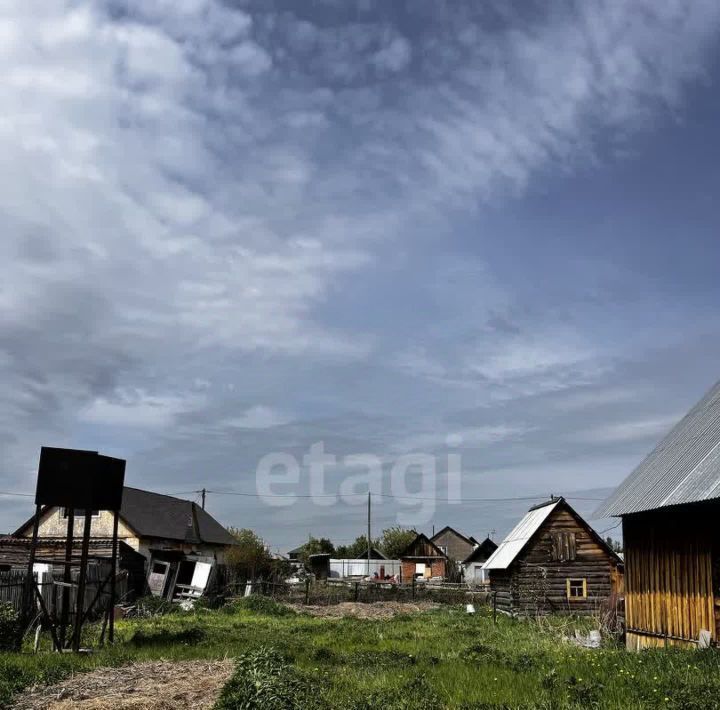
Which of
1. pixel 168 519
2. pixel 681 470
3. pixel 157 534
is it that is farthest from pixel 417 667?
pixel 168 519

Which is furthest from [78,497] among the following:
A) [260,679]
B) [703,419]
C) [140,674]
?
[703,419]

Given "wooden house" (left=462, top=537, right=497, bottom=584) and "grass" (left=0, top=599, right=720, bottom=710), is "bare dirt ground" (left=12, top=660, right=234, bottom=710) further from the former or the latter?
"wooden house" (left=462, top=537, right=497, bottom=584)

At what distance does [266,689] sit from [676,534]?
11.0 m

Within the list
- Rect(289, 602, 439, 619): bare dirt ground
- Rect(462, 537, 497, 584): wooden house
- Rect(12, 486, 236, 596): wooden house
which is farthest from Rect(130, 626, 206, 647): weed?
Rect(462, 537, 497, 584): wooden house

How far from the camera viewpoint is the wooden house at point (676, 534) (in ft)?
55.9

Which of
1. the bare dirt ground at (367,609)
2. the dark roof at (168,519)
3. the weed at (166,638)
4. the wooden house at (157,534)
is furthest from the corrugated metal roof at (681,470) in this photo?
the dark roof at (168,519)

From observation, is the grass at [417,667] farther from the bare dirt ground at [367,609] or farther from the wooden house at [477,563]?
the wooden house at [477,563]

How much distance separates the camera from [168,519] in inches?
1992

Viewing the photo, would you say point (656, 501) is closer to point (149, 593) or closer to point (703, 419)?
point (703, 419)

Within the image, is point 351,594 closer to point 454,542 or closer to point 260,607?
point 260,607

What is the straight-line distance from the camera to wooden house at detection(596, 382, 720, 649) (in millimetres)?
17031

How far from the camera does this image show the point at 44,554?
41562mm

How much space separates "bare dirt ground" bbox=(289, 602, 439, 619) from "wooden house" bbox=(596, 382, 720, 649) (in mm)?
16977

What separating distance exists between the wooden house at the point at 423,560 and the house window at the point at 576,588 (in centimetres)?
4370
